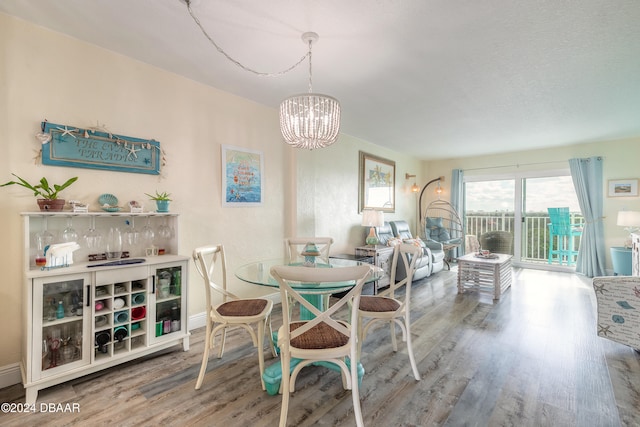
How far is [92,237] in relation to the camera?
224 cm

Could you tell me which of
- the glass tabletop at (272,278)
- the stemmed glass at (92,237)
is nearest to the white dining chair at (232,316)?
the glass tabletop at (272,278)

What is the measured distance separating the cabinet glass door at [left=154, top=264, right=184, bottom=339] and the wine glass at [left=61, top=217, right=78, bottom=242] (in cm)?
60

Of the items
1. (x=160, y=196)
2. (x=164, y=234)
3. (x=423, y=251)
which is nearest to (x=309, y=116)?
(x=160, y=196)

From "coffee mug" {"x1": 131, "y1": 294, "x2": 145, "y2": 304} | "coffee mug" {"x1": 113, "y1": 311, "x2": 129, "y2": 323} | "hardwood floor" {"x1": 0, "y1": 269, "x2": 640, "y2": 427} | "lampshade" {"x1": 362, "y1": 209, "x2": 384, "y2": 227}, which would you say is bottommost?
"hardwood floor" {"x1": 0, "y1": 269, "x2": 640, "y2": 427}

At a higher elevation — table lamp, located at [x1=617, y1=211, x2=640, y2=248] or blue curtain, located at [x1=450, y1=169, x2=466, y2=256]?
blue curtain, located at [x1=450, y1=169, x2=466, y2=256]

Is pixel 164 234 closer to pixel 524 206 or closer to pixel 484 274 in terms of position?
pixel 484 274

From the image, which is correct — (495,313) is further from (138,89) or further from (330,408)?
(138,89)

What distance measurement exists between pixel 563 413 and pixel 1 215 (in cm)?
368

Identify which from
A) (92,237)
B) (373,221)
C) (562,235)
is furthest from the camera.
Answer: (562,235)

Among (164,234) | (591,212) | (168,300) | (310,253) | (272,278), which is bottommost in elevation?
(168,300)

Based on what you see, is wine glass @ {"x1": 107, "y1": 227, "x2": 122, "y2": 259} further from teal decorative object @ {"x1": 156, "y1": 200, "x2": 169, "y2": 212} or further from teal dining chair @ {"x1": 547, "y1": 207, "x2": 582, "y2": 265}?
teal dining chair @ {"x1": 547, "y1": 207, "x2": 582, "y2": 265}

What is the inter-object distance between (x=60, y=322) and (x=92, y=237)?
637mm

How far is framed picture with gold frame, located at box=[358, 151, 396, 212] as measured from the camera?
16.8 feet

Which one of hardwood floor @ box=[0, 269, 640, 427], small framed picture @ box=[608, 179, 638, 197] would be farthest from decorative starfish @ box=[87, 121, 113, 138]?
small framed picture @ box=[608, 179, 638, 197]
